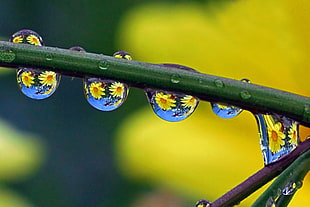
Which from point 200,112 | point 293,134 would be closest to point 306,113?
point 293,134

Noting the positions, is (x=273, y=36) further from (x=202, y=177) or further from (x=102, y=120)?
(x=102, y=120)

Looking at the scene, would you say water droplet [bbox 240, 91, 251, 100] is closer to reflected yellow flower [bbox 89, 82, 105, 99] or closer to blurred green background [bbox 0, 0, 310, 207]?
reflected yellow flower [bbox 89, 82, 105, 99]

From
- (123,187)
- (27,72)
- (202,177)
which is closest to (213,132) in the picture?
(202,177)

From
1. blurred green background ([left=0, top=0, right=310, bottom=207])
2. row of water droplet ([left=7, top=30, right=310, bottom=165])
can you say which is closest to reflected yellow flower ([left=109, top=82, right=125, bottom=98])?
row of water droplet ([left=7, top=30, right=310, bottom=165])

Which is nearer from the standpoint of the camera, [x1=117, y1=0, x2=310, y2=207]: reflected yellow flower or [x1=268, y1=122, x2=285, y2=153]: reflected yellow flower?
[x1=268, y1=122, x2=285, y2=153]: reflected yellow flower

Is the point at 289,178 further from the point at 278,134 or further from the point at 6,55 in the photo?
the point at 6,55

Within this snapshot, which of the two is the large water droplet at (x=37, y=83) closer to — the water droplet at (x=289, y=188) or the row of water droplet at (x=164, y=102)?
the row of water droplet at (x=164, y=102)

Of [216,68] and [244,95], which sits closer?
[244,95]
